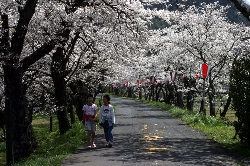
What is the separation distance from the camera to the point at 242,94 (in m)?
11.5

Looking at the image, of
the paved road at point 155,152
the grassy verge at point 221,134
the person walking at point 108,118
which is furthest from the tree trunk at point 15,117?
the grassy verge at point 221,134

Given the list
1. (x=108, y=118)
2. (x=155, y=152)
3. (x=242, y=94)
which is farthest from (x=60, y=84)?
(x=242, y=94)

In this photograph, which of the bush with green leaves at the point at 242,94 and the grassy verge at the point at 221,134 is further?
the bush with green leaves at the point at 242,94

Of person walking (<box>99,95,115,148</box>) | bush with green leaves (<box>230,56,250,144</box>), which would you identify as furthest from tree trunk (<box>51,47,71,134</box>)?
bush with green leaves (<box>230,56,250,144</box>)

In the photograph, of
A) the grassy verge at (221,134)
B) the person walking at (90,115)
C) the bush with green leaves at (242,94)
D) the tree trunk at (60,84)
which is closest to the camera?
the grassy verge at (221,134)

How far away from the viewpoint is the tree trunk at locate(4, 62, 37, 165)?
11.3 m

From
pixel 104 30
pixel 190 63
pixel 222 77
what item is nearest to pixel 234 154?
pixel 104 30

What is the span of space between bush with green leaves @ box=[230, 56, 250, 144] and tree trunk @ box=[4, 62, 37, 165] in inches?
261

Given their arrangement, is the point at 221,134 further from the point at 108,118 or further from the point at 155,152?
the point at 108,118

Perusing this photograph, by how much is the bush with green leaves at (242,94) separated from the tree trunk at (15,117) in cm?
663

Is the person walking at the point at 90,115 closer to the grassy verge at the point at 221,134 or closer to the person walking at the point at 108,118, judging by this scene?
the person walking at the point at 108,118

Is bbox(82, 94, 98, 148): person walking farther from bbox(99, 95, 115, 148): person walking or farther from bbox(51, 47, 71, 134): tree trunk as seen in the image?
bbox(51, 47, 71, 134): tree trunk

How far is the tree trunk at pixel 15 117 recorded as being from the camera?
444 inches

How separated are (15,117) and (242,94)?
22.9ft
